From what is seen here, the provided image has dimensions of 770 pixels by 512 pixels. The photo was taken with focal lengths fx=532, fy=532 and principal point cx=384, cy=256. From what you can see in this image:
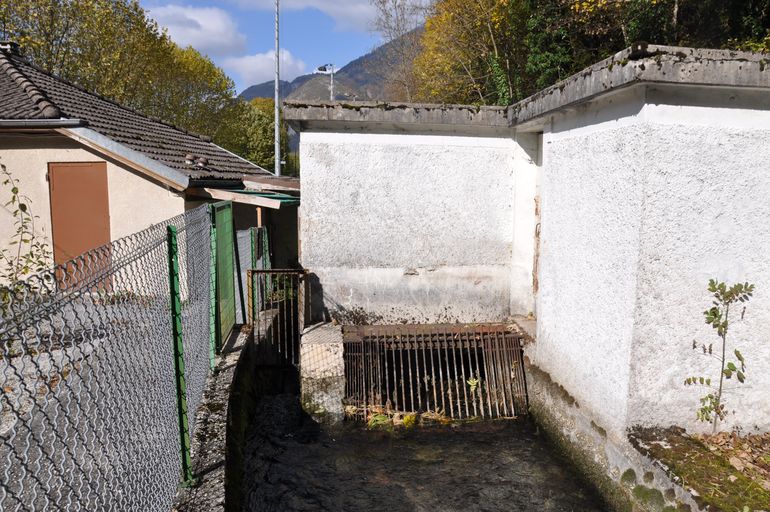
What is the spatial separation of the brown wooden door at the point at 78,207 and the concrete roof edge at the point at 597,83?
4.13 meters

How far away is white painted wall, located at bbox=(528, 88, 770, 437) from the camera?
426 cm

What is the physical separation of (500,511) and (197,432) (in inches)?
108

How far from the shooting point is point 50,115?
27.3ft

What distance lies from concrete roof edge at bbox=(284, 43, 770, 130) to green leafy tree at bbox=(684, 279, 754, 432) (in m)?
1.63

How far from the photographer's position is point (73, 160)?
887cm

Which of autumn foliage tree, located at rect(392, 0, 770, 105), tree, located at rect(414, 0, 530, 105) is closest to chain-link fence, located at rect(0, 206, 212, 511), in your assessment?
autumn foliage tree, located at rect(392, 0, 770, 105)

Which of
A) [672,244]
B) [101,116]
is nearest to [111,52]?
[101,116]

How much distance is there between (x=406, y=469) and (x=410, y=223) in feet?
10.7

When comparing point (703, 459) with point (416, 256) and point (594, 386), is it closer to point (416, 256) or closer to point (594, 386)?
point (594, 386)

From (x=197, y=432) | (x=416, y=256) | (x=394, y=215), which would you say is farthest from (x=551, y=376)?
(x=197, y=432)

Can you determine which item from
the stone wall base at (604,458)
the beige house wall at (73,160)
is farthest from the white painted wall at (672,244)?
the beige house wall at (73,160)

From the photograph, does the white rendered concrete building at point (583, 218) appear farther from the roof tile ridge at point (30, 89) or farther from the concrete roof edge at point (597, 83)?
the roof tile ridge at point (30, 89)

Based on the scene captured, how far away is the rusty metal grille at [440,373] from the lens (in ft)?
21.7

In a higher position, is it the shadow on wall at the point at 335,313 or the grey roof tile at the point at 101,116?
the grey roof tile at the point at 101,116
